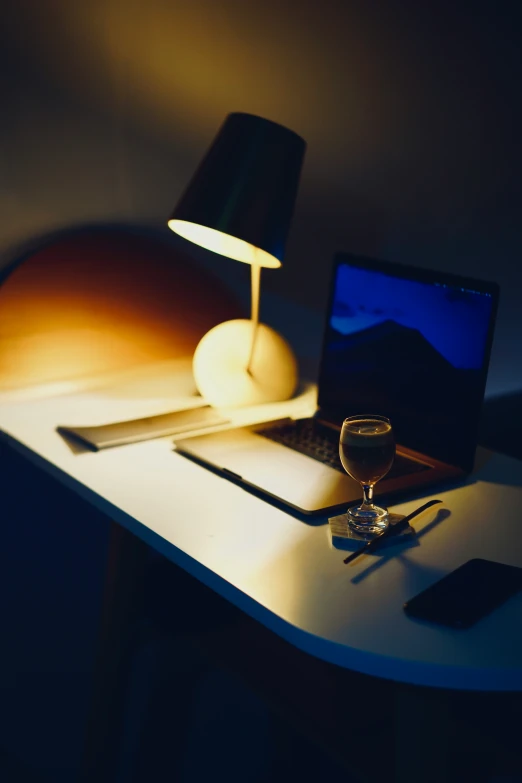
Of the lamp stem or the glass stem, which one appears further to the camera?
the lamp stem

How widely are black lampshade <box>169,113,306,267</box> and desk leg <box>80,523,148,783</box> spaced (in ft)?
1.86

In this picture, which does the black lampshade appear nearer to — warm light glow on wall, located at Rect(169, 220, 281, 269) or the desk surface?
warm light glow on wall, located at Rect(169, 220, 281, 269)

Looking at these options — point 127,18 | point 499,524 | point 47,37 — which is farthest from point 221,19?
point 499,524

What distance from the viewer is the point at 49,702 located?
1937 mm

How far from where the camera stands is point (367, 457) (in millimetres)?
1134

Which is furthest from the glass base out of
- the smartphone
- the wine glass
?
the smartphone

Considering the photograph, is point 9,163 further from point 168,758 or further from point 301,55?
point 168,758

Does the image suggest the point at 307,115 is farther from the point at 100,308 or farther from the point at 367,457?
the point at 367,457

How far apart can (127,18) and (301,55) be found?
1.56 ft

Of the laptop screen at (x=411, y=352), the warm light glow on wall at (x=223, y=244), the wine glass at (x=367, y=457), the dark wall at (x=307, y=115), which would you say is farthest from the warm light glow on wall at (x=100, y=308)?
the wine glass at (x=367, y=457)

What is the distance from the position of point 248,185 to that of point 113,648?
2.80ft

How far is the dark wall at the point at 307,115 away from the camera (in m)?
1.85

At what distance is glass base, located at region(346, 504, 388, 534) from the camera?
114 cm

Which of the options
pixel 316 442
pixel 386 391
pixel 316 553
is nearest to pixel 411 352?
pixel 386 391
